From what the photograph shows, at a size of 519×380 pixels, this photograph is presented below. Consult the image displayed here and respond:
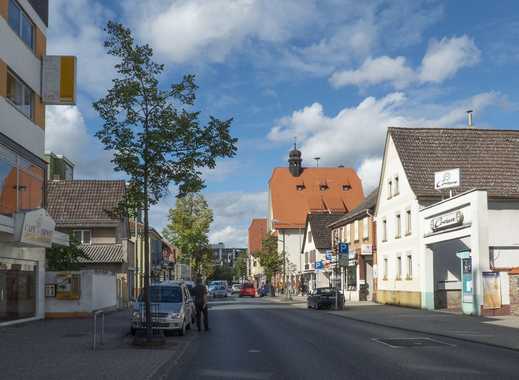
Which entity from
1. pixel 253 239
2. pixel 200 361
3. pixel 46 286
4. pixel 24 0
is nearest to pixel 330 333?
pixel 200 361

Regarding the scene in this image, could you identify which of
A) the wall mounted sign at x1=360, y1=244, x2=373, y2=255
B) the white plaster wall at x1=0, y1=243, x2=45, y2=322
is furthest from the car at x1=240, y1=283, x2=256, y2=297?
the white plaster wall at x1=0, y1=243, x2=45, y2=322

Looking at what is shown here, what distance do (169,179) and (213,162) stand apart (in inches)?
48.8

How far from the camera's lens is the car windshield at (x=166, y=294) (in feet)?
70.3

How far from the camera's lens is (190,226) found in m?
71.0

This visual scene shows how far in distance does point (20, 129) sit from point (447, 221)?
64.9 ft

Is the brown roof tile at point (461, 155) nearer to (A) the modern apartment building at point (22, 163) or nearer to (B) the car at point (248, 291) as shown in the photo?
(A) the modern apartment building at point (22, 163)

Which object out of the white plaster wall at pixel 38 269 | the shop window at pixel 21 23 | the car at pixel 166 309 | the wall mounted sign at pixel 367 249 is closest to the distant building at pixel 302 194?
the wall mounted sign at pixel 367 249

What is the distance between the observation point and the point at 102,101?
1750 centimetres

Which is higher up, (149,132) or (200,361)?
(149,132)

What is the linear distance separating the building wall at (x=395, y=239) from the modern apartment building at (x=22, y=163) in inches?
783

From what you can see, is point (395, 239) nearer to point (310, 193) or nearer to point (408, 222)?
point (408, 222)

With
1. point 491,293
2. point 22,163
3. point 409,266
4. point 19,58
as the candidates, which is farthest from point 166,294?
point 409,266

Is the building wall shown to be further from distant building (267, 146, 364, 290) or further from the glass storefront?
distant building (267, 146, 364, 290)

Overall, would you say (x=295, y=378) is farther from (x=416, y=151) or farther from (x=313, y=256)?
(x=313, y=256)
